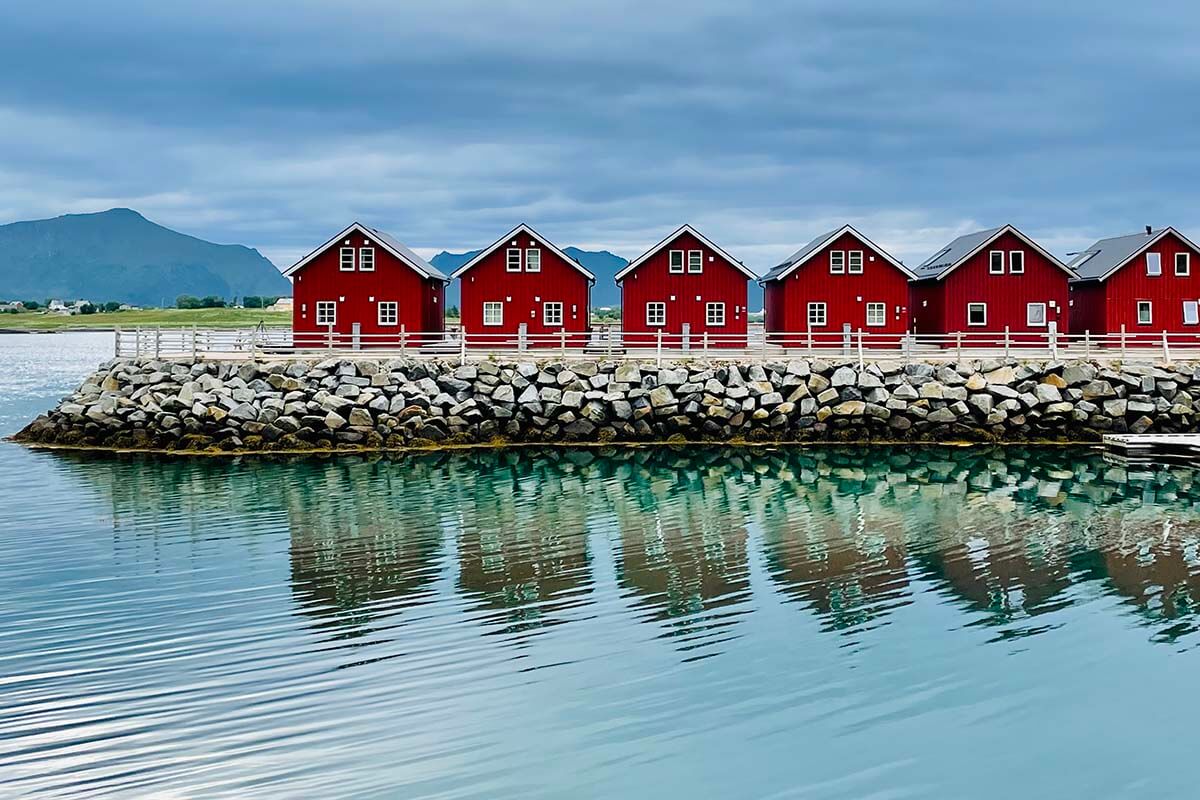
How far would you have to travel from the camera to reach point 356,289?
4709 cm

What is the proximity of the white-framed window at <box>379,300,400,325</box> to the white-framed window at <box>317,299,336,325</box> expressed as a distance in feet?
6.17

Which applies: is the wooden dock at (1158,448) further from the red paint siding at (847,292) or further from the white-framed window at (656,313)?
the white-framed window at (656,313)

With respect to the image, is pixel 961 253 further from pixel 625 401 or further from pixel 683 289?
pixel 625 401

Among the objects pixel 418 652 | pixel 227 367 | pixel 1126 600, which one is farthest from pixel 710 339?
pixel 418 652

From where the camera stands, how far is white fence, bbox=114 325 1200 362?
1663 inches

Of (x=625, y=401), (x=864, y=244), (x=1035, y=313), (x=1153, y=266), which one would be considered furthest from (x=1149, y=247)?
(x=625, y=401)

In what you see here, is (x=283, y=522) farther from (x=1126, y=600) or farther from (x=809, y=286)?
(x=809, y=286)

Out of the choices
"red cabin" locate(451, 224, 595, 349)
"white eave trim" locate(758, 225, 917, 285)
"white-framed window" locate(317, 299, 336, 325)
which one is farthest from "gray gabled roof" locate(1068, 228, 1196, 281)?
"white-framed window" locate(317, 299, 336, 325)

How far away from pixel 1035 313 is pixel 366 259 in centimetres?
2879

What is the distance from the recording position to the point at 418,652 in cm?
1532

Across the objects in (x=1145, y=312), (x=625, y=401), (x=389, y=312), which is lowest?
(x=625, y=401)

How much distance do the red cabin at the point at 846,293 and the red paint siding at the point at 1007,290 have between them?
8.73 ft

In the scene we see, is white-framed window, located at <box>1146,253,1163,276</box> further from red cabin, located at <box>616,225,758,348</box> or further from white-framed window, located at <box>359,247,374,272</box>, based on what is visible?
white-framed window, located at <box>359,247,374,272</box>

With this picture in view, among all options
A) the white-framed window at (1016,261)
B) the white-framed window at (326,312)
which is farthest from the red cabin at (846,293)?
the white-framed window at (326,312)
